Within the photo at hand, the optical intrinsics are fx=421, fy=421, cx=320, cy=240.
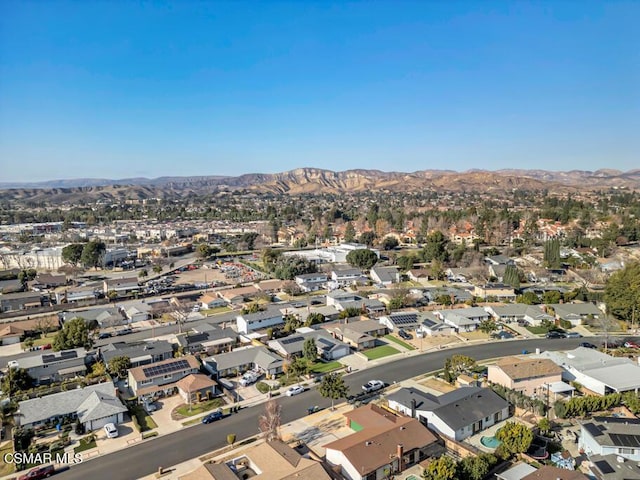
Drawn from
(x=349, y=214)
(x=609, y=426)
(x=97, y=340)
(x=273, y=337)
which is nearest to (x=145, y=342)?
(x=97, y=340)

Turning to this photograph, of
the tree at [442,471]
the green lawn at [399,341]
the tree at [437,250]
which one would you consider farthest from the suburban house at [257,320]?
the tree at [437,250]

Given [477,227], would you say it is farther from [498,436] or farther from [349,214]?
[498,436]

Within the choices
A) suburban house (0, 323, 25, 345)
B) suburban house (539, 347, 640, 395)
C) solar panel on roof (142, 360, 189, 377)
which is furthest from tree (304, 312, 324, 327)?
suburban house (0, 323, 25, 345)

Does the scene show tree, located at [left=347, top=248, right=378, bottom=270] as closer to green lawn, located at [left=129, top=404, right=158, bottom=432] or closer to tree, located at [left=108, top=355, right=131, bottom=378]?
tree, located at [left=108, top=355, right=131, bottom=378]

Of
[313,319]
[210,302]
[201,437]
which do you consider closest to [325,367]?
[313,319]

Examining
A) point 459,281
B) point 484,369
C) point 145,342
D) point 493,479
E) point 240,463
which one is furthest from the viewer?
point 459,281

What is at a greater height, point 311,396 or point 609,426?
point 609,426
